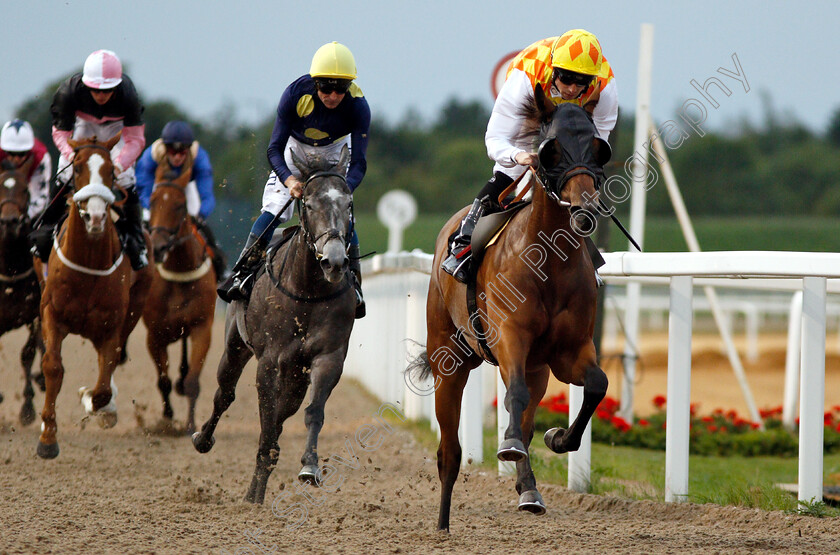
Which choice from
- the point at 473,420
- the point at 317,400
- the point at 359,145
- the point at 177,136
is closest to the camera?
the point at 317,400

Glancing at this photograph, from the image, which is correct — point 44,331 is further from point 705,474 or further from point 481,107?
point 481,107

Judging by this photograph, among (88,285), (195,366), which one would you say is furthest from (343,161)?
(195,366)

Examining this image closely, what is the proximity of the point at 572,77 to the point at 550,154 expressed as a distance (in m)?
0.55

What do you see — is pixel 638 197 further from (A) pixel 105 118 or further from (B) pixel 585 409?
(B) pixel 585 409

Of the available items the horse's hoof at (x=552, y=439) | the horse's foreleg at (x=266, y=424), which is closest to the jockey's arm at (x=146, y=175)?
the horse's foreleg at (x=266, y=424)

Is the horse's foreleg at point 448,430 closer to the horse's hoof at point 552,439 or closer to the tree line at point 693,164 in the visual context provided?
the horse's hoof at point 552,439

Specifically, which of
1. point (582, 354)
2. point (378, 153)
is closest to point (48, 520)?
point (582, 354)

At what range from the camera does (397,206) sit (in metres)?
16.7

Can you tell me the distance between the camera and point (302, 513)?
5.34m

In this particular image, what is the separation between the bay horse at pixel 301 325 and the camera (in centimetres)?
548

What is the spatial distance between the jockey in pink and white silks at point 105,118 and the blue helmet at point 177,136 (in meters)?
1.46

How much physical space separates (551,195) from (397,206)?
12.5 m

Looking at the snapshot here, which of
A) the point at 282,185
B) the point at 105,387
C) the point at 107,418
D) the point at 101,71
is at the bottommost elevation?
the point at 107,418

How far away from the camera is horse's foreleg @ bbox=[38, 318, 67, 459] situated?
689 centimetres
